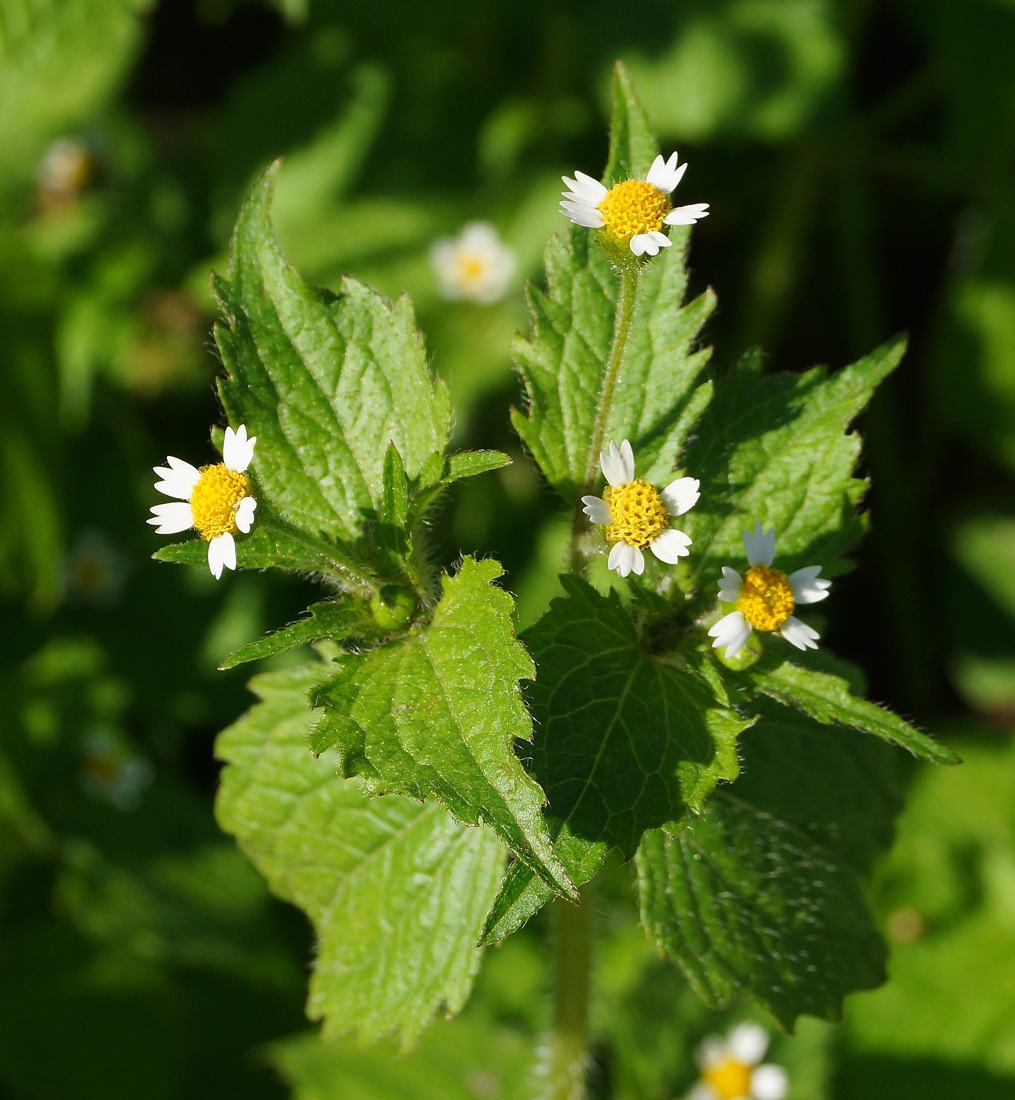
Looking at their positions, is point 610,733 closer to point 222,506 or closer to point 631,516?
point 631,516

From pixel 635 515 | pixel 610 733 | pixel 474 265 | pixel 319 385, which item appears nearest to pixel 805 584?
pixel 635 515

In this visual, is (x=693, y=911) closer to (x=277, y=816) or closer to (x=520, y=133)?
(x=277, y=816)

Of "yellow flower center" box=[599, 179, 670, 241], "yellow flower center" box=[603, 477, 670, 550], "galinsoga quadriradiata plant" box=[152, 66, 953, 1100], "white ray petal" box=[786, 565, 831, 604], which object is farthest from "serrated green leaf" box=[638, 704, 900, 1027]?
"yellow flower center" box=[599, 179, 670, 241]

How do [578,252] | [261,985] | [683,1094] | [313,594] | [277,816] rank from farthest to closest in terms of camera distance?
[313,594], [261,985], [683,1094], [277,816], [578,252]

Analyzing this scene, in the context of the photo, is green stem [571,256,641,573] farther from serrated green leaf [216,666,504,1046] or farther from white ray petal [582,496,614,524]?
serrated green leaf [216,666,504,1046]

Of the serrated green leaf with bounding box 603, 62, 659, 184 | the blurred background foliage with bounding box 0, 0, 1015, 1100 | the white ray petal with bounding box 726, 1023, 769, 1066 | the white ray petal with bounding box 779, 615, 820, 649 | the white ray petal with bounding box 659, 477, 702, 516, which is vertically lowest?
the white ray petal with bounding box 726, 1023, 769, 1066

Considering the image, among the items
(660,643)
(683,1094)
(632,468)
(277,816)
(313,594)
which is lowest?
(683,1094)

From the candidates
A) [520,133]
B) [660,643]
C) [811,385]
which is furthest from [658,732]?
[520,133]

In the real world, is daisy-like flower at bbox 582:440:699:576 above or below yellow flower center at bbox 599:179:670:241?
below
